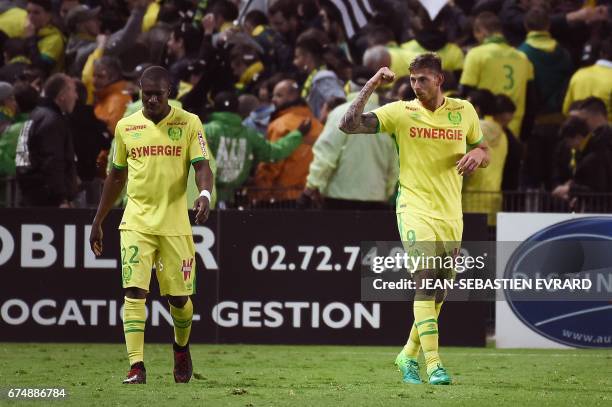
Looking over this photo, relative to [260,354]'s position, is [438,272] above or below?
above

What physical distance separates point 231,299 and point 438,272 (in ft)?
14.0

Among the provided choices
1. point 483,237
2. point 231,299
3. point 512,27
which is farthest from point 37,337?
point 512,27

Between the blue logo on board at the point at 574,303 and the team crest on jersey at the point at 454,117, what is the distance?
3953 mm

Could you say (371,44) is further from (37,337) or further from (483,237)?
(37,337)

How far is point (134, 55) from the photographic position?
18.7 metres

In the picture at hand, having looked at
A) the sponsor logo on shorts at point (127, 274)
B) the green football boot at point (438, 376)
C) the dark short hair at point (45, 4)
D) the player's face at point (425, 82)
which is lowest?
the green football boot at point (438, 376)

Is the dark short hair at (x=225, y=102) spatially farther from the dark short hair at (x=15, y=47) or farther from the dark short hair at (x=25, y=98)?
the dark short hair at (x=15, y=47)

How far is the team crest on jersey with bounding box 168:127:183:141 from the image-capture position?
10672mm

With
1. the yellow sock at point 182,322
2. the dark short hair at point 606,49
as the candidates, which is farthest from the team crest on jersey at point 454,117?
the dark short hair at point 606,49

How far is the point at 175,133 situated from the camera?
35.1ft

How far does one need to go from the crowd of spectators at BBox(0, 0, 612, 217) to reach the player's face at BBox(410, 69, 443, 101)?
4289mm

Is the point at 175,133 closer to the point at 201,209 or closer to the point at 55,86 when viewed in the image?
the point at 201,209

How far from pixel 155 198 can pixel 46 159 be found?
4.88 meters

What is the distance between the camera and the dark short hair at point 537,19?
17528mm
